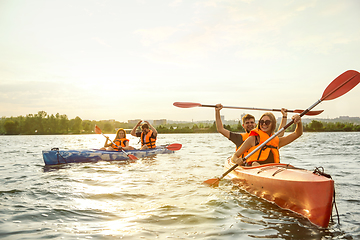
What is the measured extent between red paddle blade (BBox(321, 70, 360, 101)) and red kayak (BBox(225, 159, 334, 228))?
178 centimetres

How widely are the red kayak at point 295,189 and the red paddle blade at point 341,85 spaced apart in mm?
1778

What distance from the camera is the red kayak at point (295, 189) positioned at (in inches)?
135

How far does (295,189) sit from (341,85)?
8.32 feet

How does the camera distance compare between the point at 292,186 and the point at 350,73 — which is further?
the point at 350,73

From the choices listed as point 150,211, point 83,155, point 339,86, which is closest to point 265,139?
point 339,86

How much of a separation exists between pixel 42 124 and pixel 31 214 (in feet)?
338

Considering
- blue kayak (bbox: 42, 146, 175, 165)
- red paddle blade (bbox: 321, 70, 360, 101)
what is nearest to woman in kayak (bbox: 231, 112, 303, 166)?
red paddle blade (bbox: 321, 70, 360, 101)

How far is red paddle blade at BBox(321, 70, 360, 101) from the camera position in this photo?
4969mm

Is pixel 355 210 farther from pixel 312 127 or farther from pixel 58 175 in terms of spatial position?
pixel 312 127

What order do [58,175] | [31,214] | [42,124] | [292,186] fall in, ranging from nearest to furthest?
[292,186] → [31,214] → [58,175] → [42,124]

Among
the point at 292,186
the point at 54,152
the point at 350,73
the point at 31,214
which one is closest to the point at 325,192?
the point at 292,186

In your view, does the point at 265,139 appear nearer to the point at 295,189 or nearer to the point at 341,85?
the point at 295,189

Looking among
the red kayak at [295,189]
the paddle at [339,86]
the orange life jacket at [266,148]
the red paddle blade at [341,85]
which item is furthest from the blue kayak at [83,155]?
the red paddle blade at [341,85]

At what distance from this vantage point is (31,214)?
13.6 feet
